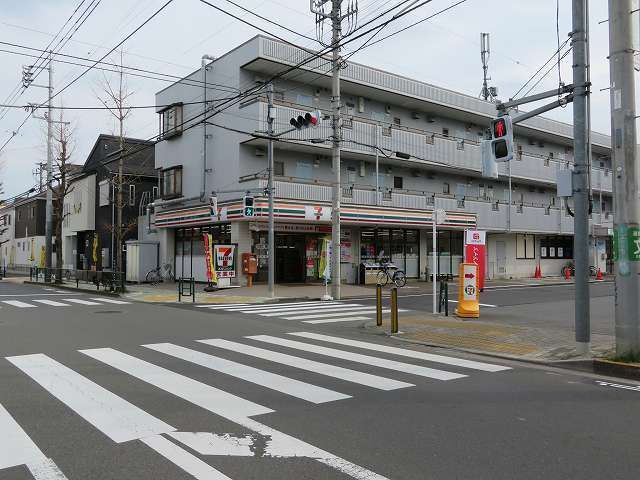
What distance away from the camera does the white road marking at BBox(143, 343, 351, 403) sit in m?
6.36

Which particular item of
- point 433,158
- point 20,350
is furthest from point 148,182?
point 20,350

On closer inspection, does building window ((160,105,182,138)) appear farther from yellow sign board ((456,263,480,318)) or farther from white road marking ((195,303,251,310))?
yellow sign board ((456,263,480,318))

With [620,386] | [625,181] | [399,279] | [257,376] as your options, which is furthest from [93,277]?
[620,386]

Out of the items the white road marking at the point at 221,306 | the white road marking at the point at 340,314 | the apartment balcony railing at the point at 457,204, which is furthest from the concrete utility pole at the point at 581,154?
the apartment balcony railing at the point at 457,204

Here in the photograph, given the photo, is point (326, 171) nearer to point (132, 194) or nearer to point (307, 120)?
point (307, 120)

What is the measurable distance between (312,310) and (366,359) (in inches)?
316

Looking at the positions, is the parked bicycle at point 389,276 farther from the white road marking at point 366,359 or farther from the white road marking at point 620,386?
the white road marking at point 620,386

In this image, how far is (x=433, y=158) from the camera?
31.2 meters

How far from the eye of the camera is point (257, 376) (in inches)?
289

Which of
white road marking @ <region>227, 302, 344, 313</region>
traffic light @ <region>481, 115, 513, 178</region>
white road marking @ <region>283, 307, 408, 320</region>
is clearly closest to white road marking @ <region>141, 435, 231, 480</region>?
traffic light @ <region>481, 115, 513, 178</region>

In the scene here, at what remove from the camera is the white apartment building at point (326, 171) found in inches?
1000

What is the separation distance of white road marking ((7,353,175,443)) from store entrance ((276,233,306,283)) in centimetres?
1941

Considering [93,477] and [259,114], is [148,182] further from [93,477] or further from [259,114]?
[93,477]

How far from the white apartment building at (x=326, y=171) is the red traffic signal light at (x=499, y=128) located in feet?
45.4
